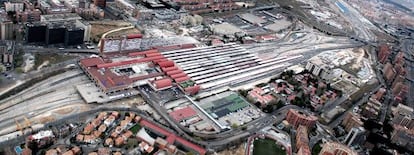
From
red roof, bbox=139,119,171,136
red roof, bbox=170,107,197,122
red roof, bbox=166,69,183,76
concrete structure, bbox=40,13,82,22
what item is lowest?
red roof, bbox=139,119,171,136

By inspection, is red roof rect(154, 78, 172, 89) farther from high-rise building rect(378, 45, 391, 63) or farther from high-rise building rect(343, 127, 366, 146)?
high-rise building rect(378, 45, 391, 63)

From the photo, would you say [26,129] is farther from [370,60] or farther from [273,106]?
[370,60]

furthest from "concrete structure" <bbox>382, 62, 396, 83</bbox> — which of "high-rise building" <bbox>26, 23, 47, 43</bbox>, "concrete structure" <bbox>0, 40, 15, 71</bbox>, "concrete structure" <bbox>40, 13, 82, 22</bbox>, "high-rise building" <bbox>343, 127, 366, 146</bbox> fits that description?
"concrete structure" <bbox>0, 40, 15, 71</bbox>

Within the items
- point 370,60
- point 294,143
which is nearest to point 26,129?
point 294,143

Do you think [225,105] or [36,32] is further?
[36,32]

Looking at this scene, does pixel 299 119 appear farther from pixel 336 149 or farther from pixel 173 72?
pixel 173 72

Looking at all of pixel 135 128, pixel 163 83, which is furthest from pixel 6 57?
pixel 163 83
